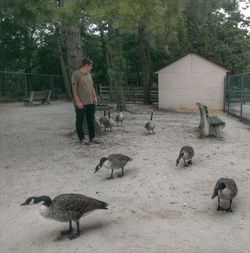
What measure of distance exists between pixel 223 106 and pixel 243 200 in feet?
53.0

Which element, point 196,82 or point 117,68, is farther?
point 196,82

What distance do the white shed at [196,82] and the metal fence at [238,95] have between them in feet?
2.00

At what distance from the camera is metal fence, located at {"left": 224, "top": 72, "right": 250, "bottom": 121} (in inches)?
693

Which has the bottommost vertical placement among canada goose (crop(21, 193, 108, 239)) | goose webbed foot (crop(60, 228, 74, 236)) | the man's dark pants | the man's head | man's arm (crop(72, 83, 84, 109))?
goose webbed foot (crop(60, 228, 74, 236))

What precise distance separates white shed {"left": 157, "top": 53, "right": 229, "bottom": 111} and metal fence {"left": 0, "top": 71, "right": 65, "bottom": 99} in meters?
12.8

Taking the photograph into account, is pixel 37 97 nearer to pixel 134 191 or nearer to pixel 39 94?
pixel 39 94

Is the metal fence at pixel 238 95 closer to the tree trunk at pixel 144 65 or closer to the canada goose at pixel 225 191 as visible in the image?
the tree trunk at pixel 144 65

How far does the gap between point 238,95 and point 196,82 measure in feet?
12.6

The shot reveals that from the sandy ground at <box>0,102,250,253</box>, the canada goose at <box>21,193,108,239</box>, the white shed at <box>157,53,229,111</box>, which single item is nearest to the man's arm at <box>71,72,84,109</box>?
the sandy ground at <box>0,102,250,253</box>

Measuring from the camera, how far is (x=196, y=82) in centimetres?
2291

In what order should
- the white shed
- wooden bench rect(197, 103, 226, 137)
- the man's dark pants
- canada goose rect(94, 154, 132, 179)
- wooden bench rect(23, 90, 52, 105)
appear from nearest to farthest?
canada goose rect(94, 154, 132, 179)
the man's dark pants
wooden bench rect(197, 103, 226, 137)
the white shed
wooden bench rect(23, 90, 52, 105)

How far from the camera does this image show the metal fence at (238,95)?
17609 mm

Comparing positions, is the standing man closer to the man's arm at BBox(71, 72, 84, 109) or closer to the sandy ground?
the man's arm at BBox(71, 72, 84, 109)

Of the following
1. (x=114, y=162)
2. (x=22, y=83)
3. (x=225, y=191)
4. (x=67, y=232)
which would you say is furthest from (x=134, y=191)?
(x=22, y=83)
